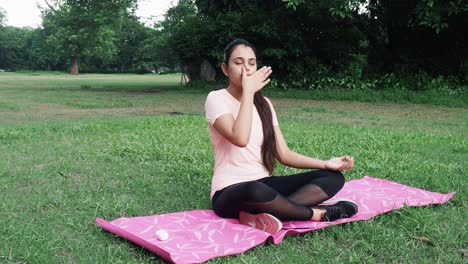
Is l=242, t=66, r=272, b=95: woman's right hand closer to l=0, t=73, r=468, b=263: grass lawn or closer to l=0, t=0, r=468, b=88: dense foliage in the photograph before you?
l=0, t=73, r=468, b=263: grass lawn

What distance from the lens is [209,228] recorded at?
323 cm

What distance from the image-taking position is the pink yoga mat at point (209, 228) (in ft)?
9.29

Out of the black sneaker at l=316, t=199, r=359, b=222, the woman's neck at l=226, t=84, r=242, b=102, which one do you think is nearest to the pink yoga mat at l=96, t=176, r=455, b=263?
the black sneaker at l=316, t=199, r=359, b=222

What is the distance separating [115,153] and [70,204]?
208 cm

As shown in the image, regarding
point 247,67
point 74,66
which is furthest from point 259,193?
point 74,66

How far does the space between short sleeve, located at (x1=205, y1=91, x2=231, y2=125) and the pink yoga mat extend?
0.67 metres

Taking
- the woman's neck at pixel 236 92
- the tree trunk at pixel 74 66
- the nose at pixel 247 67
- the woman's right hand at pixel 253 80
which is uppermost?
the nose at pixel 247 67

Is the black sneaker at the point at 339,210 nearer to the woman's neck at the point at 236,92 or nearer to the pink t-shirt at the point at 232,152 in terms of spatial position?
the pink t-shirt at the point at 232,152

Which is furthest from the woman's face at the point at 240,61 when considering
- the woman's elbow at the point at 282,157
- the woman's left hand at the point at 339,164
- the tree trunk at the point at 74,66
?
the tree trunk at the point at 74,66

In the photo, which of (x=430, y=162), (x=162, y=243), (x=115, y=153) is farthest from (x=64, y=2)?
(x=162, y=243)

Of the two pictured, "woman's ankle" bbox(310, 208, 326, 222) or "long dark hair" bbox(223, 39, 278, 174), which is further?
"long dark hair" bbox(223, 39, 278, 174)

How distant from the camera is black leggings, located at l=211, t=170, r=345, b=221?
316cm

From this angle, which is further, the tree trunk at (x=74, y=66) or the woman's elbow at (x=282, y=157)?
the tree trunk at (x=74, y=66)

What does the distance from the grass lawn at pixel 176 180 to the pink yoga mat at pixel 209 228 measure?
60 mm
